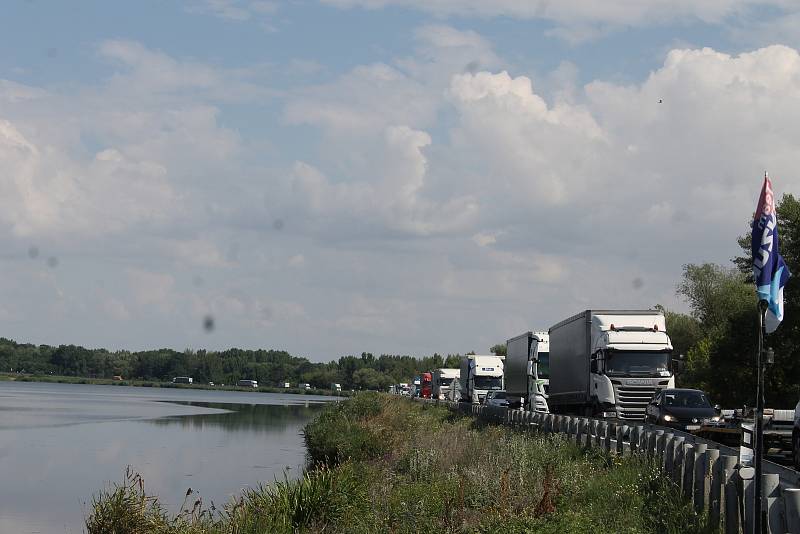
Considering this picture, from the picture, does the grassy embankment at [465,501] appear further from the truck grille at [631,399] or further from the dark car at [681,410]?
the truck grille at [631,399]

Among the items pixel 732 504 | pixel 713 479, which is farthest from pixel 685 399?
pixel 732 504

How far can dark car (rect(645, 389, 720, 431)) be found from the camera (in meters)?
35.2

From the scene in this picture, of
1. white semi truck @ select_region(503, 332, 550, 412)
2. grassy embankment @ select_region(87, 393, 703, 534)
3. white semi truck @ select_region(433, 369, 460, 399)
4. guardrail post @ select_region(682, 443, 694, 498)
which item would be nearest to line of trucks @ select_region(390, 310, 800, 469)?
white semi truck @ select_region(503, 332, 550, 412)

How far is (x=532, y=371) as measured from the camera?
190 ft

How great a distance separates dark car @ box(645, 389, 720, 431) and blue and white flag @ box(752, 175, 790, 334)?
23.7 meters

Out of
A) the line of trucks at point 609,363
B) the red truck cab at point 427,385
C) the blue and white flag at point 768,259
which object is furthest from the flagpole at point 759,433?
the red truck cab at point 427,385

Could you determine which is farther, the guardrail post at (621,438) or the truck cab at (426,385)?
the truck cab at (426,385)

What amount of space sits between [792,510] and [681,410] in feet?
83.8

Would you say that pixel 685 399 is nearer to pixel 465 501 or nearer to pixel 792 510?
pixel 465 501

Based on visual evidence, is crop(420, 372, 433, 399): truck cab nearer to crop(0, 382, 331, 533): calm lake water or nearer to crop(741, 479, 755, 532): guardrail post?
crop(0, 382, 331, 533): calm lake water

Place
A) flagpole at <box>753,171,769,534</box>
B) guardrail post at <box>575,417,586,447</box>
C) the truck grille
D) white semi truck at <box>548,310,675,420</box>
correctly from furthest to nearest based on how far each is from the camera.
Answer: white semi truck at <box>548,310,675,420</box>, the truck grille, guardrail post at <box>575,417,586,447</box>, flagpole at <box>753,171,769,534</box>

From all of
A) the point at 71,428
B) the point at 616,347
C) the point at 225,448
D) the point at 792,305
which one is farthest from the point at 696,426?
the point at 71,428

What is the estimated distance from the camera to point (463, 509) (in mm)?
20234

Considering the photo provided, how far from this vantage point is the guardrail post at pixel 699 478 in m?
14.3
